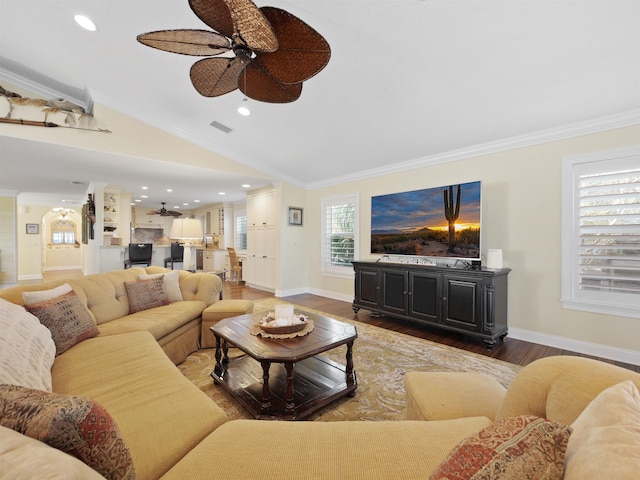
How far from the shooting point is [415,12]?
200cm

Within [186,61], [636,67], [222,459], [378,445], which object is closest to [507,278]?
[636,67]

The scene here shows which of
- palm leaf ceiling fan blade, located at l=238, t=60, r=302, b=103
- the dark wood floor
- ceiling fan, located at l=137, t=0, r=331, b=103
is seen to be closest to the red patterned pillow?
ceiling fan, located at l=137, t=0, r=331, b=103

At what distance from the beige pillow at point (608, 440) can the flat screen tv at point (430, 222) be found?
2.97 metres

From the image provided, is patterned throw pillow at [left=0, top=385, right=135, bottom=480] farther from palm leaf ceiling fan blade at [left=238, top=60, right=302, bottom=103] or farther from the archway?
the archway

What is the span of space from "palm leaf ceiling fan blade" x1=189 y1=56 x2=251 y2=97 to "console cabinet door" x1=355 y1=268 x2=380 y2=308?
3103mm

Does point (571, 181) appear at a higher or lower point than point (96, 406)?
higher

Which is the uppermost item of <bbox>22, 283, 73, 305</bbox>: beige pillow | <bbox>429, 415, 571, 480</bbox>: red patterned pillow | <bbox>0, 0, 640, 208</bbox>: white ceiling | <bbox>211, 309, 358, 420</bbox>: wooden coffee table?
<bbox>0, 0, 640, 208</bbox>: white ceiling

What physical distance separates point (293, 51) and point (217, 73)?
0.68 meters

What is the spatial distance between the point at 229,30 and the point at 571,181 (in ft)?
11.9

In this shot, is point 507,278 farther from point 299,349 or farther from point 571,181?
point 299,349

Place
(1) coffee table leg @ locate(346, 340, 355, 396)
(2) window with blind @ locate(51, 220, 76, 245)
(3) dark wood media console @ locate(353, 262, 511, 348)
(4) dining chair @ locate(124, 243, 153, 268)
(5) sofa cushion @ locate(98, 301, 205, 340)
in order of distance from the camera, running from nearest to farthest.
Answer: (1) coffee table leg @ locate(346, 340, 355, 396) < (5) sofa cushion @ locate(98, 301, 205, 340) < (3) dark wood media console @ locate(353, 262, 511, 348) < (4) dining chair @ locate(124, 243, 153, 268) < (2) window with blind @ locate(51, 220, 76, 245)

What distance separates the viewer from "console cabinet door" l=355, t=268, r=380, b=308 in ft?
13.5

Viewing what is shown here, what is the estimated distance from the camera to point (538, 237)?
125 inches

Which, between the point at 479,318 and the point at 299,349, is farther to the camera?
the point at 479,318
